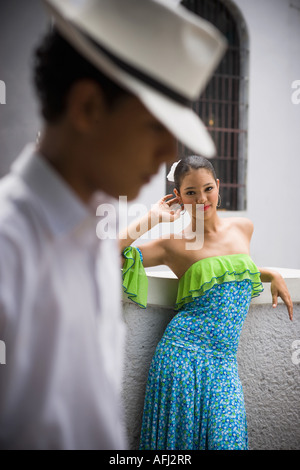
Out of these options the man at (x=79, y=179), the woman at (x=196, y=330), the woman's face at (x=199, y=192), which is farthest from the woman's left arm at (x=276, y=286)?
the man at (x=79, y=179)

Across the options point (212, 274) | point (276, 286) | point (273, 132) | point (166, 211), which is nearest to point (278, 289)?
point (276, 286)

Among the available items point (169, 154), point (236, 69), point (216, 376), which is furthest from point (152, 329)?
point (236, 69)

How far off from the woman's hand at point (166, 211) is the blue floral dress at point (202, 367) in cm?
24

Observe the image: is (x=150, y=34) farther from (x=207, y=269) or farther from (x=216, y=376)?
(x=216, y=376)

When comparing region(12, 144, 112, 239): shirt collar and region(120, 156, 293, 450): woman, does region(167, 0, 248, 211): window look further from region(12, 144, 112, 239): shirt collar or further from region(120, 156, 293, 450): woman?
region(12, 144, 112, 239): shirt collar

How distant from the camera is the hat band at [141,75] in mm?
713

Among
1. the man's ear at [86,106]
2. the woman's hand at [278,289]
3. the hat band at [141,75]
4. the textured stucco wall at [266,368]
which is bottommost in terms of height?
the textured stucco wall at [266,368]

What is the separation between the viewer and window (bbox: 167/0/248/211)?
23.3ft

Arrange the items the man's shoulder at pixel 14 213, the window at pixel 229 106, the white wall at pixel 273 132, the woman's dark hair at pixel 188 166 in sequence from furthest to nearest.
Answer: the white wall at pixel 273 132 → the window at pixel 229 106 → the woman's dark hair at pixel 188 166 → the man's shoulder at pixel 14 213

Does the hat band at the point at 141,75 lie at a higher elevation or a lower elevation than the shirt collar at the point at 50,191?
higher

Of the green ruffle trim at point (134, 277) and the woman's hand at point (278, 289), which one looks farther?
the woman's hand at point (278, 289)

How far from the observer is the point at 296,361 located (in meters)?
2.68

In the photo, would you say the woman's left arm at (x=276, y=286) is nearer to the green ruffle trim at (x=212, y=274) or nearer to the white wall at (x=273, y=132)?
the green ruffle trim at (x=212, y=274)

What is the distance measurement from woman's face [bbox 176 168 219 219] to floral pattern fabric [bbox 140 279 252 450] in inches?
14.1
